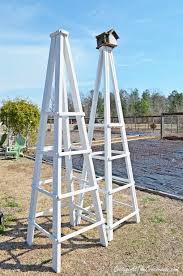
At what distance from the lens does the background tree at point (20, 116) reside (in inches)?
415

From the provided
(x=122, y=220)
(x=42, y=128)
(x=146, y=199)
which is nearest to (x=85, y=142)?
(x=42, y=128)

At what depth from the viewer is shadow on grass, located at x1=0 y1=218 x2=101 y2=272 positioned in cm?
281

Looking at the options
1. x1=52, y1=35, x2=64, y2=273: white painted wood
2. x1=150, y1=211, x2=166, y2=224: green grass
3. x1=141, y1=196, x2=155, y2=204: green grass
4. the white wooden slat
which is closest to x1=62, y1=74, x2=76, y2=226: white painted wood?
x1=52, y1=35, x2=64, y2=273: white painted wood

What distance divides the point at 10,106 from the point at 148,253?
8.93 metres

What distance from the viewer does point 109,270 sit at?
8.86 feet

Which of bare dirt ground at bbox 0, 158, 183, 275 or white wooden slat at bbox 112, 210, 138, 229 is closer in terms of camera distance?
bare dirt ground at bbox 0, 158, 183, 275

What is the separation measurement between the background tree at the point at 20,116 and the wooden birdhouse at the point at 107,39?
24.9 ft

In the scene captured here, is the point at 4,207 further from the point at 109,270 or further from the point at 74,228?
the point at 109,270

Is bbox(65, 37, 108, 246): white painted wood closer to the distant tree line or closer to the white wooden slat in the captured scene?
the white wooden slat

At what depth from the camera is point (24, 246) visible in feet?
10.6

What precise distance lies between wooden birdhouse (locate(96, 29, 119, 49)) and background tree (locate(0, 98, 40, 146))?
24.9ft

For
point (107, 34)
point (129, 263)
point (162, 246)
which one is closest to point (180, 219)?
point (162, 246)

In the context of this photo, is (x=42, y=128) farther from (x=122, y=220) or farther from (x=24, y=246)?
(x=122, y=220)

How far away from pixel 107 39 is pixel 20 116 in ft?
25.3
